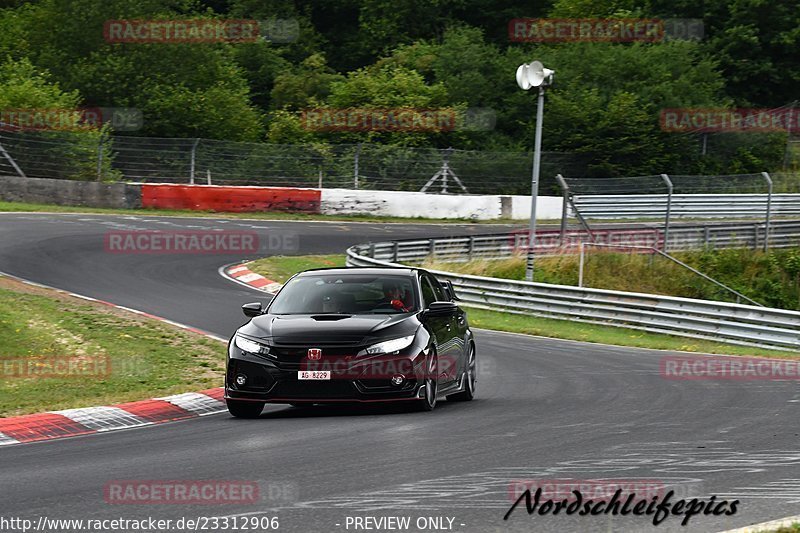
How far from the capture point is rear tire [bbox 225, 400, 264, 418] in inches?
468

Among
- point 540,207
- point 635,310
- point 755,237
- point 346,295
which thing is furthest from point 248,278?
point 540,207

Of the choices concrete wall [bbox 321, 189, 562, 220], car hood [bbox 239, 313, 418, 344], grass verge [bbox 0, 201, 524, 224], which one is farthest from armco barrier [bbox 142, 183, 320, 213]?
car hood [bbox 239, 313, 418, 344]

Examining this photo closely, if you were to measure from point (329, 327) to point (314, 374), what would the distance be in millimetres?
538

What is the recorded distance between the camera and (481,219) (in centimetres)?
4259

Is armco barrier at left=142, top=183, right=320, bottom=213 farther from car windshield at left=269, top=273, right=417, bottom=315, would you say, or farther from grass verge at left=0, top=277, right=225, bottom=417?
car windshield at left=269, top=273, right=417, bottom=315

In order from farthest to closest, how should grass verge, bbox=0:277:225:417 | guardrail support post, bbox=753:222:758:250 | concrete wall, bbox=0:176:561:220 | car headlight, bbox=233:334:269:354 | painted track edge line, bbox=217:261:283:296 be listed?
concrete wall, bbox=0:176:561:220
guardrail support post, bbox=753:222:758:250
painted track edge line, bbox=217:261:283:296
grass verge, bbox=0:277:225:417
car headlight, bbox=233:334:269:354

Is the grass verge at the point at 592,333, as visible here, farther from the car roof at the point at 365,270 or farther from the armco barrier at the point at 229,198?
the armco barrier at the point at 229,198

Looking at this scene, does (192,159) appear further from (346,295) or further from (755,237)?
(346,295)

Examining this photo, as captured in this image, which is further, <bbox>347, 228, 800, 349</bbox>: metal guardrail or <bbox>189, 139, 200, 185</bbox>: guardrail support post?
<bbox>189, 139, 200, 185</bbox>: guardrail support post

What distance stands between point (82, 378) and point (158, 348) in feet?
7.76

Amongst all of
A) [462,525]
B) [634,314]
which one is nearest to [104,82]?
[634,314]

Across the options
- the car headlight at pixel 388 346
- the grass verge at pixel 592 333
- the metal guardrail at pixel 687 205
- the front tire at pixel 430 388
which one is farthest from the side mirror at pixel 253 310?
the metal guardrail at pixel 687 205

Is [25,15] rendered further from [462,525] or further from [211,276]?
[462,525]

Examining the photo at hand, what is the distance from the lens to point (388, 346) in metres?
11.7
